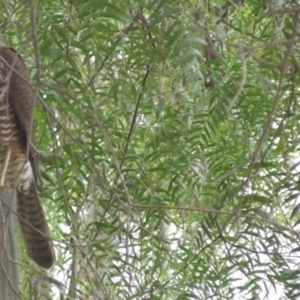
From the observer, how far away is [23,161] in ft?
6.31

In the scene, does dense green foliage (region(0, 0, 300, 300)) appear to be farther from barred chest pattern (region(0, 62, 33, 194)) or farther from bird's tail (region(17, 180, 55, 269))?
barred chest pattern (region(0, 62, 33, 194))

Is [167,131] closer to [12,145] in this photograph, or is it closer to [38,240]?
[38,240]

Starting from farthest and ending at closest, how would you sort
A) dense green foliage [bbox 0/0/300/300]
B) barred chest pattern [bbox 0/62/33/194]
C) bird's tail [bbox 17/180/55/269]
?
barred chest pattern [bbox 0/62/33/194] → bird's tail [bbox 17/180/55/269] → dense green foliage [bbox 0/0/300/300]

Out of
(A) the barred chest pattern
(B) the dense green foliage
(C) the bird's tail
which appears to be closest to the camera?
(B) the dense green foliage

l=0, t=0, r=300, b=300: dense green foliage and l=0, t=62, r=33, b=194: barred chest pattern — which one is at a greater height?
l=0, t=62, r=33, b=194: barred chest pattern

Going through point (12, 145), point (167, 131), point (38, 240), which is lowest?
point (38, 240)

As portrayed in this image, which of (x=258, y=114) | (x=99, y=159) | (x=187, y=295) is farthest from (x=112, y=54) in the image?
(x=187, y=295)

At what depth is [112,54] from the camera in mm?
1635

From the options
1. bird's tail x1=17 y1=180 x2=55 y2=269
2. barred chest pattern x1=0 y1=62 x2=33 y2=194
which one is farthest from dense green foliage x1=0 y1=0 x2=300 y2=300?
barred chest pattern x1=0 y1=62 x2=33 y2=194

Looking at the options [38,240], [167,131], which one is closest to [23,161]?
[38,240]

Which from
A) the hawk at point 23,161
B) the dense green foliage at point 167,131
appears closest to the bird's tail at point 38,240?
the hawk at point 23,161

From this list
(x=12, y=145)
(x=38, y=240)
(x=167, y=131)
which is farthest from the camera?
(x=12, y=145)

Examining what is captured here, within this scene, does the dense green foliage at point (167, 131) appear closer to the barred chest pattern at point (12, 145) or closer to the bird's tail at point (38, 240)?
the bird's tail at point (38, 240)

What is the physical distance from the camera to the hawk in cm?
192
